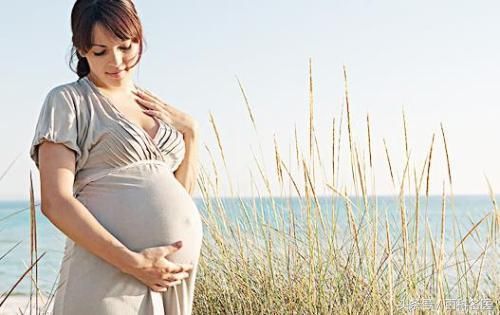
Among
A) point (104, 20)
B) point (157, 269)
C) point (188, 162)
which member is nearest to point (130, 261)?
point (157, 269)

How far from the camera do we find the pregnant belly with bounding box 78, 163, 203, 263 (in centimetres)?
204

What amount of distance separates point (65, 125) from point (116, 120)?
0.14 m

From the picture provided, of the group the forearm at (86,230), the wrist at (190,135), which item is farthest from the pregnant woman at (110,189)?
the wrist at (190,135)

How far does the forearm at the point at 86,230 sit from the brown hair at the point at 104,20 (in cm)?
41

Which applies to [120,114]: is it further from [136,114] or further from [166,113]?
[166,113]

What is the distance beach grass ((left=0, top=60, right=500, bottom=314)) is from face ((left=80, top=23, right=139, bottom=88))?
87 cm

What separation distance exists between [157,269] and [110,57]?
55 centimetres

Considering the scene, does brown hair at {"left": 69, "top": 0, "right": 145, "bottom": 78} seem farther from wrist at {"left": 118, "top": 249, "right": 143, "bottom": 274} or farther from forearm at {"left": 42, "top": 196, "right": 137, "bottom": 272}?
wrist at {"left": 118, "top": 249, "right": 143, "bottom": 274}

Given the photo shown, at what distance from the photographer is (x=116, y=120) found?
2.06 m

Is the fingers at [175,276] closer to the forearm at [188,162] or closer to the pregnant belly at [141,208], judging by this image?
the pregnant belly at [141,208]

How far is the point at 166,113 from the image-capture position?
7.47ft

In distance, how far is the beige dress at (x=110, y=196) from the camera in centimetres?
201

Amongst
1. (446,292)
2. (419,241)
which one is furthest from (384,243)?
(446,292)

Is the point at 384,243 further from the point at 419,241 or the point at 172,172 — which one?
the point at 172,172
